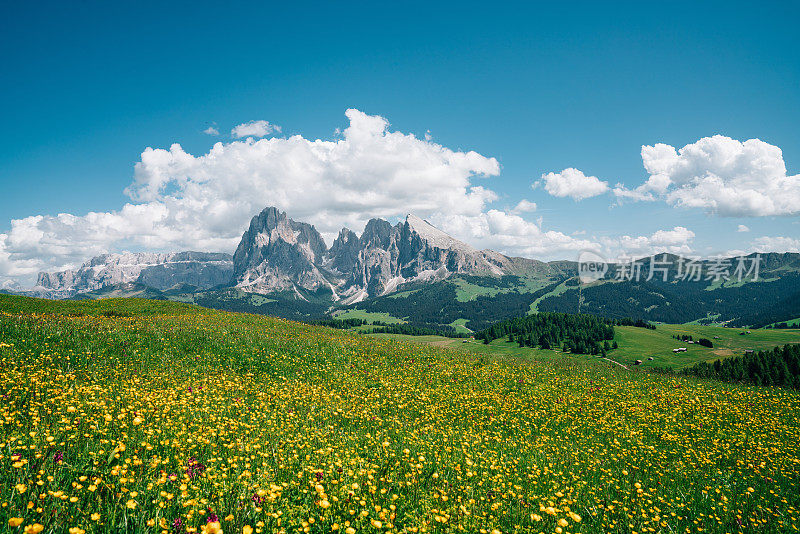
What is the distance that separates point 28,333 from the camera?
1878 centimetres

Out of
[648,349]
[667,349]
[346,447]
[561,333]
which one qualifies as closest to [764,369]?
[346,447]

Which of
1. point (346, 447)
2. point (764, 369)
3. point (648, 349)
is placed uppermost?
point (346, 447)

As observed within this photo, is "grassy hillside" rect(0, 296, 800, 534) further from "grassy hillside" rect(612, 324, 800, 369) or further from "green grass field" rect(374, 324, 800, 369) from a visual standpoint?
"grassy hillside" rect(612, 324, 800, 369)

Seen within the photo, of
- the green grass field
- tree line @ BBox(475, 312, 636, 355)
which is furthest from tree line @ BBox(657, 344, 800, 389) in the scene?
tree line @ BBox(475, 312, 636, 355)

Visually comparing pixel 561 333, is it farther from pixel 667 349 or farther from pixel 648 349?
pixel 667 349

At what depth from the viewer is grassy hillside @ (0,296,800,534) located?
639cm

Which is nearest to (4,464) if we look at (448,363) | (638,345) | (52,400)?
(52,400)

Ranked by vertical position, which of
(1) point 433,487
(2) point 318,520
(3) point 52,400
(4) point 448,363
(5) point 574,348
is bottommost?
(5) point 574,348

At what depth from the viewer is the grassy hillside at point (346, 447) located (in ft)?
21.0

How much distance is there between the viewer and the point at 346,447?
1045cm

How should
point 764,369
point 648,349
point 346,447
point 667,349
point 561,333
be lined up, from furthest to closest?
point 561,333
point 648,349
point 667,349
point 764,369
point 346,447

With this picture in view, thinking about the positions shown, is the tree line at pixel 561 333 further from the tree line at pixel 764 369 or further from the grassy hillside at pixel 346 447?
the grassy hillside at pixel 346 447

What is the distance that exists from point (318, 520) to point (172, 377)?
13.6m

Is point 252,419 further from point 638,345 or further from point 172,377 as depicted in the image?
point 638,345
